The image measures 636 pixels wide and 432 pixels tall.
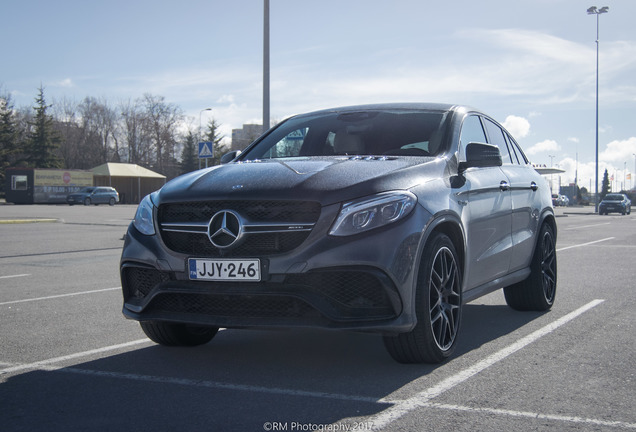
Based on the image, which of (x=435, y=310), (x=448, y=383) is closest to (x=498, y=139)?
(x=435, y=310)

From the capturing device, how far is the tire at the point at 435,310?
4.31 meters

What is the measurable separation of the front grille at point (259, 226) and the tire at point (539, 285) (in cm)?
327

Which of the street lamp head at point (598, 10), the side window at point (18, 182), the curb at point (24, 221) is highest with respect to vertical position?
the street lamp head at point (598, 10)

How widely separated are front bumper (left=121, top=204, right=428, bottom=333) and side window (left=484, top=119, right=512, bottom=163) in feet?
8.01

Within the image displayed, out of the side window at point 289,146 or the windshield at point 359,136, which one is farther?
the side window at point 289,146

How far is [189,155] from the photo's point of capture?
8938 cm

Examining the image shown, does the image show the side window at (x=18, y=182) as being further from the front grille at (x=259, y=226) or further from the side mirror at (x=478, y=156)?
the front grille at (x=259, y=226)

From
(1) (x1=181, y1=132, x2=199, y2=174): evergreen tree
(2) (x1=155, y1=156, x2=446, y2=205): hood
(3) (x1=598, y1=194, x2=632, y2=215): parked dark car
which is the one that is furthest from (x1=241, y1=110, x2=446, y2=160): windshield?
(1) (x1=181, y1=132, x2=199, y2=174): evergreen tree

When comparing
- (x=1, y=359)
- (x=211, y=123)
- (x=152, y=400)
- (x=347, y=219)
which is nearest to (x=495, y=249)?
(x=347, y=219)

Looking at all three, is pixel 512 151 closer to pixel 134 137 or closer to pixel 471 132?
pixel 471 132

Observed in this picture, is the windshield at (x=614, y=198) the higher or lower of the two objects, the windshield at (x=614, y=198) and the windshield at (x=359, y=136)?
the lower

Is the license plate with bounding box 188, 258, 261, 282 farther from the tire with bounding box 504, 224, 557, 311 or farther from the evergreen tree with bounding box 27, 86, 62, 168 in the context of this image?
the evergreen tree with bounding box 27, 86, 62, 168

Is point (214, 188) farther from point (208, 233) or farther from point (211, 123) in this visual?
point (211, 123)

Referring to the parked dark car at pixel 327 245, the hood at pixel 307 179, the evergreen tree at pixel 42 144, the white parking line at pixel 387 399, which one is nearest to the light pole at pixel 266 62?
the parked dark car at pixel 327 245
